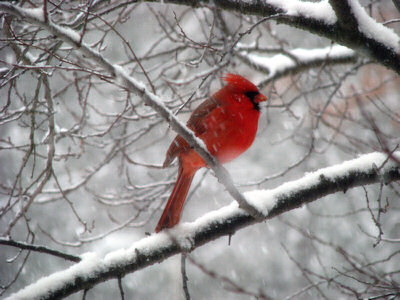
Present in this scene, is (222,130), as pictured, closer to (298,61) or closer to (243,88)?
(243,88)

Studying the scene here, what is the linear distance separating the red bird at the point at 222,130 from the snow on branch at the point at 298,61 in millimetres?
1394

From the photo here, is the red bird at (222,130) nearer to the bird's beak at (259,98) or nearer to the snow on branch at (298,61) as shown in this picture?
the bird's beak at (259,98)

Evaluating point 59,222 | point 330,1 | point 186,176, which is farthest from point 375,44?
point 59,222

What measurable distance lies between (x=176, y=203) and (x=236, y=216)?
48 cm

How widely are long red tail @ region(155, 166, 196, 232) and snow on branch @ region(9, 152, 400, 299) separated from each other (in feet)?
0.44

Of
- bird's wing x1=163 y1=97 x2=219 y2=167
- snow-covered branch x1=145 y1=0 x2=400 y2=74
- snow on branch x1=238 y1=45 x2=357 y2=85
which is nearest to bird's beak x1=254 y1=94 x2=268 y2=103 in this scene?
bird's wing x1=163 y1=97 x2=219 y2=167

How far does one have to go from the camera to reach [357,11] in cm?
256

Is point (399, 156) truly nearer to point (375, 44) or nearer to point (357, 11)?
point (375, 44)

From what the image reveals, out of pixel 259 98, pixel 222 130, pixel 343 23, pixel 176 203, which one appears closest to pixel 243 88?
pixel 259 98

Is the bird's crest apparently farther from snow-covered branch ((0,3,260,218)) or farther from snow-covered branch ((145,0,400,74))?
snow-covered branch ((0,3,260,218))

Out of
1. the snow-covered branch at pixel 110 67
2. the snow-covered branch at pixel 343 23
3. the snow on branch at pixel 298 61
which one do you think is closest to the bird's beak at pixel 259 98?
the snow-covered branch at pixel 343 23

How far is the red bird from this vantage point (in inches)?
118

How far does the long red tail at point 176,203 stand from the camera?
2.64m

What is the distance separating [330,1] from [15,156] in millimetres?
8490
